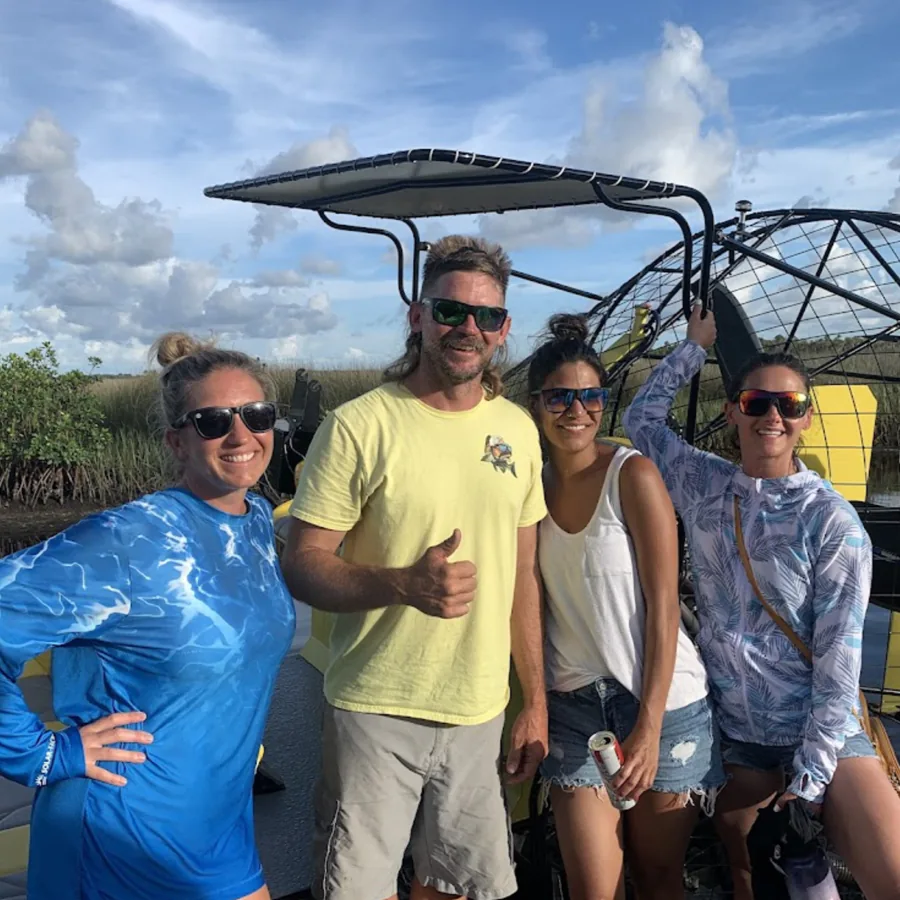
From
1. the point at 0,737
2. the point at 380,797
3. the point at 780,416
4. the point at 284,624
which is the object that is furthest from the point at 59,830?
the point at 780,416

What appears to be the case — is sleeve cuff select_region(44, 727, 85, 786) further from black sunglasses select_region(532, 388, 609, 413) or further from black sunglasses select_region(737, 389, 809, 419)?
black sunglasses select_region(737, 389, 809, 419)

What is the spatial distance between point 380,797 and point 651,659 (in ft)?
2.60

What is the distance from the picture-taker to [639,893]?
98.7 inches

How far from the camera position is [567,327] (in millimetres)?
2680

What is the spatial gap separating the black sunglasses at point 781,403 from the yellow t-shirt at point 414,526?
0.74 metres

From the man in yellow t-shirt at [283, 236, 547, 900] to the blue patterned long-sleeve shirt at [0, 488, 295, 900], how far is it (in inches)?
12.2

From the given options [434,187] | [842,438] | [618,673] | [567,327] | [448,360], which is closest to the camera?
[448,360]

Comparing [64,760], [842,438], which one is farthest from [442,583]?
[842,438]

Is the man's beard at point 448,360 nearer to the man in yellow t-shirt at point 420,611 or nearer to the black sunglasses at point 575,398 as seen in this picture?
the man in yellow t-shirt at point 420,611

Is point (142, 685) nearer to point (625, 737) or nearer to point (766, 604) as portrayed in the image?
point (625, 737)

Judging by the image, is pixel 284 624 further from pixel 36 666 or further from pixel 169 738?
pixel 36 666

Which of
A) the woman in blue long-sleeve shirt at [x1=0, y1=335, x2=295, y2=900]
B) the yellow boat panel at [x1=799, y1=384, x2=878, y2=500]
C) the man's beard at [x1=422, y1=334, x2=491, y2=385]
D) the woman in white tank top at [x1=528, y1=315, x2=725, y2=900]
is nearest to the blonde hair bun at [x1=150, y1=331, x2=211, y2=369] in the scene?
the woman in blue long-sleeve shirt at [x1=0, y1=335, x2=295, y2=900]

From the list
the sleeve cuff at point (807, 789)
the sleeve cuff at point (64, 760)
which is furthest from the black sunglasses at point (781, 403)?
the sleeve cuff at point (64, 760)

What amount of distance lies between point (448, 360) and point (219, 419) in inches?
24.6
